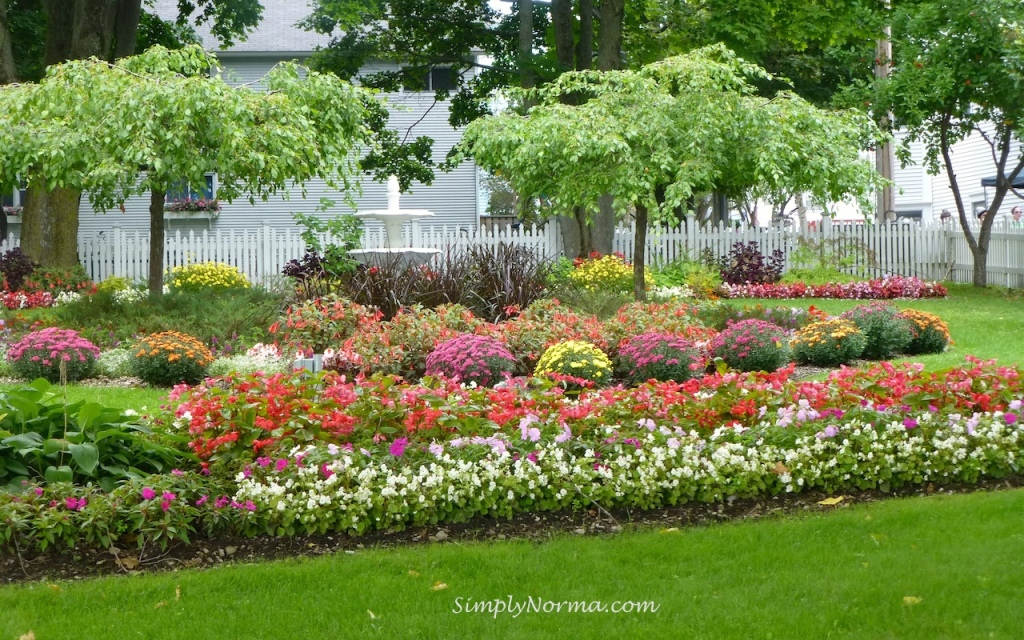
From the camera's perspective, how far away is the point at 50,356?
363 inches

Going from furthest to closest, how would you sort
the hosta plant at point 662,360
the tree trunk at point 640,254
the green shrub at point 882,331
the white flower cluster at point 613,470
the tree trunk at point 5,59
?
1. the tree trunk at point 5,59
2. the tree trunk at point 640,254
3. the green shrub at point 882,331
4. the hosta plant at point 662,360
5. the white flower cluster at point 613,470

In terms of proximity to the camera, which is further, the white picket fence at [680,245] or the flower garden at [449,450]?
the white picket fence at [680,245]

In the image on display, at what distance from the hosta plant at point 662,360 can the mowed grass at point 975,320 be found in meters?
2.01

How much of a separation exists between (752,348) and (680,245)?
1191 cm

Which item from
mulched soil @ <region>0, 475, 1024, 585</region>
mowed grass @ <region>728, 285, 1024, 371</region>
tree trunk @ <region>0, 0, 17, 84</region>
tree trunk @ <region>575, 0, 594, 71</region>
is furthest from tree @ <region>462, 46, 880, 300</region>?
tree trunk @ <region>0, 0, 17, 84</region>

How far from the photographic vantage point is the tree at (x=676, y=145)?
1279 centimetres

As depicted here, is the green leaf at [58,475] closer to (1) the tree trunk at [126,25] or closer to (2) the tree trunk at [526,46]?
(1) the tree trunk at [126,25]

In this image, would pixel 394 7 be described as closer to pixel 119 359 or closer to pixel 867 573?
pixel 119 359

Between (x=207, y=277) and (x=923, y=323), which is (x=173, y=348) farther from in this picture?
(x=207, y=277)

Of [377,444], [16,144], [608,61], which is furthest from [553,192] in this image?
[377,444]

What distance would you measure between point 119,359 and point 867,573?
24.6 feet

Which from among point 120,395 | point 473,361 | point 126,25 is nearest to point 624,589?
point 473,361

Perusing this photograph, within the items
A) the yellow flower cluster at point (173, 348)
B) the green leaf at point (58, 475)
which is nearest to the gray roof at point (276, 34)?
the yellow flower cluster at point (173, 348)

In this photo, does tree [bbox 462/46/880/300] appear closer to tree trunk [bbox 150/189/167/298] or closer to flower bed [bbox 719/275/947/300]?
flower bed [bbox 719/275/947/300]
